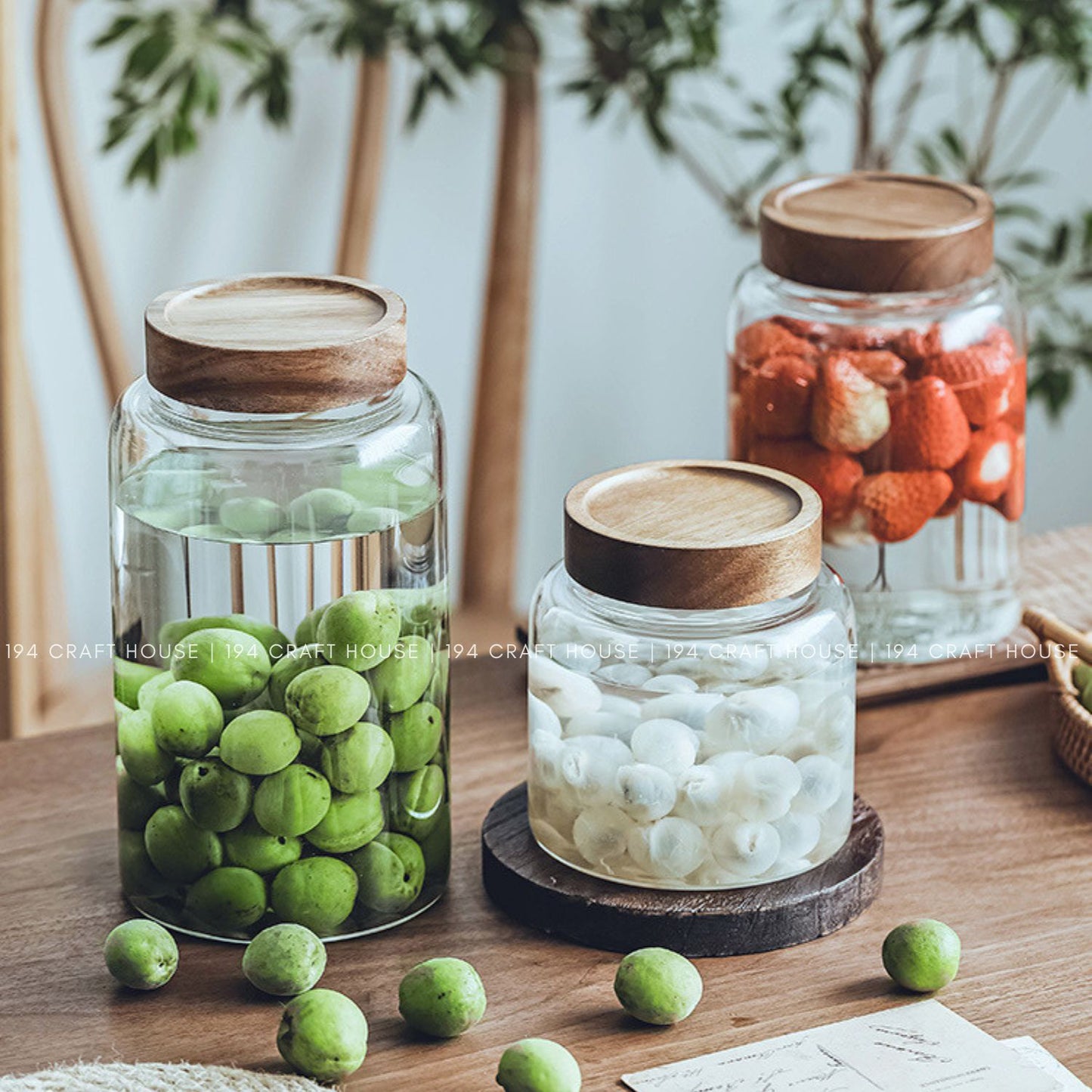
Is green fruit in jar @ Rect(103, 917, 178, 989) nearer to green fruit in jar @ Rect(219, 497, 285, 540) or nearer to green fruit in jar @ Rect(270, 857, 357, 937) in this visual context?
green fruit in jar @ Rect(270, 857, 357, 937)

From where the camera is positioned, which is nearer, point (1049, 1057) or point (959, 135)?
point (1049, 1057)

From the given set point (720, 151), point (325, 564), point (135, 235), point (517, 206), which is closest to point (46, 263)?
point (135, 235)

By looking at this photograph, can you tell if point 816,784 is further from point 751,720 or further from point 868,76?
point 868,76

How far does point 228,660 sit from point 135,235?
131 centimetres

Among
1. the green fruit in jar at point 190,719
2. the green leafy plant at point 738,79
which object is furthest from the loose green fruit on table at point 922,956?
the green leafy plant at point 738,79

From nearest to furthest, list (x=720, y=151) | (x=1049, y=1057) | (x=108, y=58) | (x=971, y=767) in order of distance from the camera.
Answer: (x=1049, y=1057) < (x=971, y=767) < (x=108, y=58) < (x=720, y=151)

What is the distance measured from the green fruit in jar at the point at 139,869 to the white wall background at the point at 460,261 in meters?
1.20

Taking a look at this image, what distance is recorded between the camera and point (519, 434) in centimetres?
211

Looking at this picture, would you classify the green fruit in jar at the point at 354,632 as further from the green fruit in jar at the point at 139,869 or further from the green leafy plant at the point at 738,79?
the green leafy plant at the point at 738,79

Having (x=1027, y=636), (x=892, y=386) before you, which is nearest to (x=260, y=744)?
(x=892, y=386)

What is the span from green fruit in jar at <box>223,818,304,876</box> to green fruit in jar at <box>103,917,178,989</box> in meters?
0.05

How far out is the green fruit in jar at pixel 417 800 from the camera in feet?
Result: 2.85

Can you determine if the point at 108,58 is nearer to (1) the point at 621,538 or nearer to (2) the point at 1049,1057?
(1) the point at 621,538

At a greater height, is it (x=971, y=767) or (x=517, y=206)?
(x=517, y=206)
